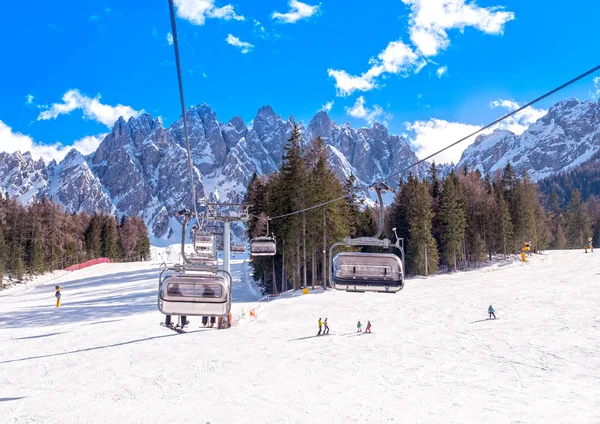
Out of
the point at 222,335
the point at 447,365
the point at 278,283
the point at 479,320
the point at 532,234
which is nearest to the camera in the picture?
the point at 447,365

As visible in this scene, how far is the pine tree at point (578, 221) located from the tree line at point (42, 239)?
316ft

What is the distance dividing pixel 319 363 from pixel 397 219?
40.9 meters

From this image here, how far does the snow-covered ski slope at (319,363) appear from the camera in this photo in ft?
46.0

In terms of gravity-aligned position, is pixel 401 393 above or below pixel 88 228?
below

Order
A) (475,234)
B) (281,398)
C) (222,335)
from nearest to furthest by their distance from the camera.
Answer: (281,398) < (222,335) < (475,234)

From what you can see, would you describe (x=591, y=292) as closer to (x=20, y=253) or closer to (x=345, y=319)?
(x=345, y=319)

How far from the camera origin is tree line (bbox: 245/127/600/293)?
3984 centimetres

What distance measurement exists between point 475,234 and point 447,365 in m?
42.9

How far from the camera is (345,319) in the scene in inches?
1140

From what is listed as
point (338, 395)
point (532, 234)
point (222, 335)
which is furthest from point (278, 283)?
point (532, 234)

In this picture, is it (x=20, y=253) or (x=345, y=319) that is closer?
(x=345, y=319)

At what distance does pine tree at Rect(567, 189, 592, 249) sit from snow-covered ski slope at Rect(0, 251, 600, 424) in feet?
196

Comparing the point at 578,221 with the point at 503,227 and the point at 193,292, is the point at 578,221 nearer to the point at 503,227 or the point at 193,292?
the point at 503,227

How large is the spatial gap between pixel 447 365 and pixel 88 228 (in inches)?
3510
